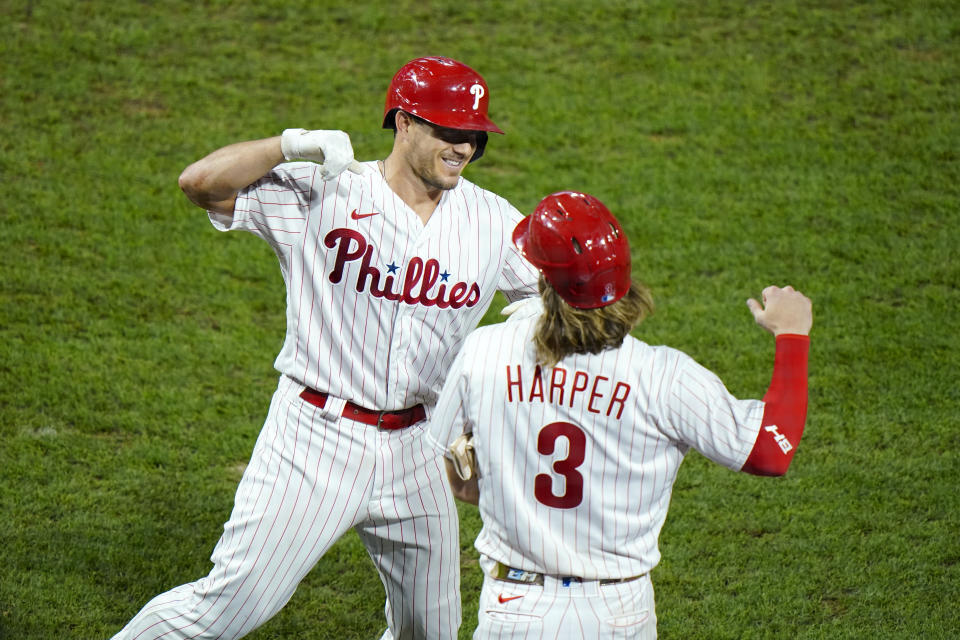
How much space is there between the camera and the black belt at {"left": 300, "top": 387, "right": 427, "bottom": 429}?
3.64 metres

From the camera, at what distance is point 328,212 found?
3.54 meters

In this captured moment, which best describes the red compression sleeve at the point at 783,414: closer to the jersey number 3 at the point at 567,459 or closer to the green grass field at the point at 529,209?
the jersey number 3 at the point at 567,459

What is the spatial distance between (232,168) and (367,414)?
2.87 feet

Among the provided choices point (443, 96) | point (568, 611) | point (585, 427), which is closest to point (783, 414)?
point (585, 427)

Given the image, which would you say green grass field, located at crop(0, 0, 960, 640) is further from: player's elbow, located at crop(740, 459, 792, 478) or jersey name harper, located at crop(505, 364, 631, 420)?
jersey name harper, located at crop(505, 364, 631, 420)

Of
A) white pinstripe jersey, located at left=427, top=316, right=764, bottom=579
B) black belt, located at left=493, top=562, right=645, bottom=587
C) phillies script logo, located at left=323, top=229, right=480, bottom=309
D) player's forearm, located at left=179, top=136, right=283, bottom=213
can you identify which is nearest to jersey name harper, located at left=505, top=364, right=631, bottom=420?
white pinstripe jersey, located at left=427, top=316, right=764, bottom=579

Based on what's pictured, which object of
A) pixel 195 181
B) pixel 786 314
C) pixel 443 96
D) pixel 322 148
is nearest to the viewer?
pixel 786 314

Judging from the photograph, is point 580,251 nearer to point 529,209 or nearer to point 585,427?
point 585,427

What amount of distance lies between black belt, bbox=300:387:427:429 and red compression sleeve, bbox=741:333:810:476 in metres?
1.28

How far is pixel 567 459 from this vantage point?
112 inches

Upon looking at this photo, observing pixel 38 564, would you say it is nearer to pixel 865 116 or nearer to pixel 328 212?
pixel 328 212

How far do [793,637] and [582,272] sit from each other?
2.49 meters

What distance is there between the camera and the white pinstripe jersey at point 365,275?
3549mm

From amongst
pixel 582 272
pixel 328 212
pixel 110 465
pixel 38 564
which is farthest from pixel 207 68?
pixel 582 272
